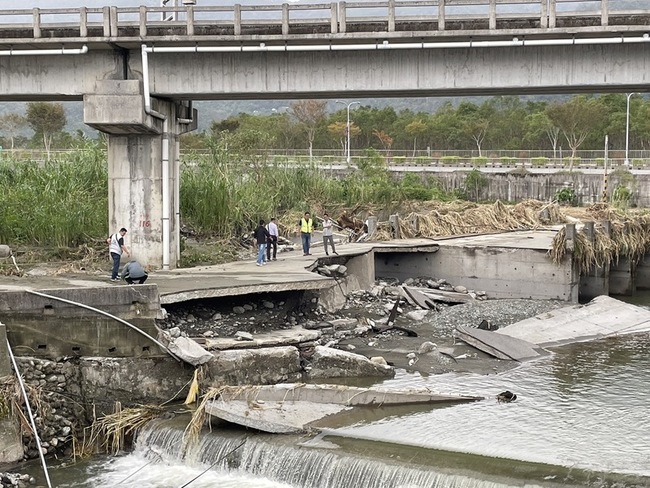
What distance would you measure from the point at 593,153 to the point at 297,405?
238 ft

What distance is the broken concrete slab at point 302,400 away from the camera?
49.7 feet

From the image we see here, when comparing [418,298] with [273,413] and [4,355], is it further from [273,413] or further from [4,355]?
[4,355]

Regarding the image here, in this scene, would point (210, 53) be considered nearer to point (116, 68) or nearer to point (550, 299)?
point (116, 68)

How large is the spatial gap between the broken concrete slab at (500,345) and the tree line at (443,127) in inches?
2231

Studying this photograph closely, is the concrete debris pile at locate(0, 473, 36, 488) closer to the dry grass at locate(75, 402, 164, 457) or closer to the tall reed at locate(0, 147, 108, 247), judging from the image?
the dry grass at locate(75, 402, 164, 457)

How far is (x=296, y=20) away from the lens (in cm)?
2339

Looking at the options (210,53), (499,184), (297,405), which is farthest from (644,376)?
(499,184)

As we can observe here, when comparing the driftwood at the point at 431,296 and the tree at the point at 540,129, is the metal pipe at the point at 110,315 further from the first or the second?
the tree at the point at 540,129

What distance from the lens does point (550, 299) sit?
2803 centimetres

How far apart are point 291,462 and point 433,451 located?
234 centimetres

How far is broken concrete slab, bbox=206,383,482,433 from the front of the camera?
1515 cm

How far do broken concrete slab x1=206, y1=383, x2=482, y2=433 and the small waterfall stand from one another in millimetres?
480

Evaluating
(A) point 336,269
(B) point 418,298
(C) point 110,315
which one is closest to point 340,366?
(C) point 110,315

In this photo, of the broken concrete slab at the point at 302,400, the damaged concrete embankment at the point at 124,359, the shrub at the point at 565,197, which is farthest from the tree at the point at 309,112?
the broken concrete slab at the point at 302,400
